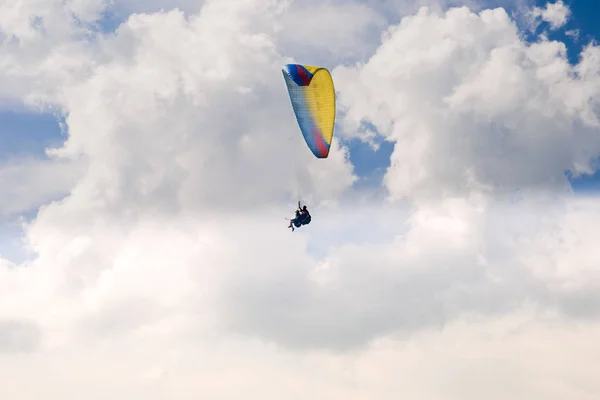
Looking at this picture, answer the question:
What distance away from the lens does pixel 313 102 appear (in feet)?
307

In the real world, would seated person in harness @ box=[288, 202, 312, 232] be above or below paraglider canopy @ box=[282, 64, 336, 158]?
below

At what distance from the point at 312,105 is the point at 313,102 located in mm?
316

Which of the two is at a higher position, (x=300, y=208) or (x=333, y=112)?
(x=333, y=112)

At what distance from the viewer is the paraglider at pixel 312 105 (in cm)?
9225

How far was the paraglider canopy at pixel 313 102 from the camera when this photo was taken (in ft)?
303

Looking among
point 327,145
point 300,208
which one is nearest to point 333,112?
point 327,145

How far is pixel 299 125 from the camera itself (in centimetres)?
9331

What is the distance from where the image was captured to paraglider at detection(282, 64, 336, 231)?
92.2 m

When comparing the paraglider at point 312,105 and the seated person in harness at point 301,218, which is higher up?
the paraglider at point 312,105

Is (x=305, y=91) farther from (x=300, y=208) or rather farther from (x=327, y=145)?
(x=300, y=208)

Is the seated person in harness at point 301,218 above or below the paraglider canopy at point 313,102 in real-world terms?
below

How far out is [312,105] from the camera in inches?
3681

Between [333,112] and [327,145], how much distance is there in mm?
3381

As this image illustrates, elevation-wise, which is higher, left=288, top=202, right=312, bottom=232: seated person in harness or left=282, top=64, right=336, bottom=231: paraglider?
left=282, top=64, right=336, bottom=231: paraglider
